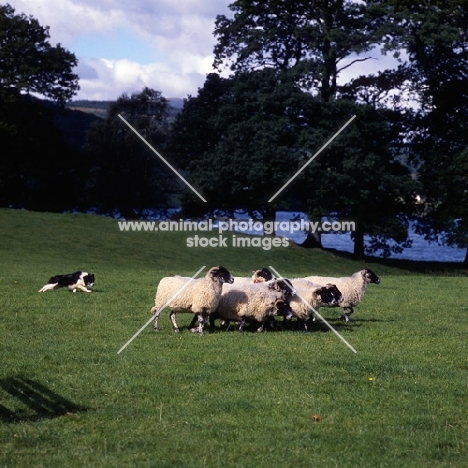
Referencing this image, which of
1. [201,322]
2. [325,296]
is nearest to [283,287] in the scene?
[325,296]

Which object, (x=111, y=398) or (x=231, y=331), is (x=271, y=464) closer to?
(x=111, y=398)

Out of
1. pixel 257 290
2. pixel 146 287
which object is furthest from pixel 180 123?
pixel 257 290

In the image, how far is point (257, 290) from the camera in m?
17.2

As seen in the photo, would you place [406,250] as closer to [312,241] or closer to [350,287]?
[312,241]

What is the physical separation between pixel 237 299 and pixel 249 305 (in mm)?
252

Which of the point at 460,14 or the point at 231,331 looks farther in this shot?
the point at 460,14

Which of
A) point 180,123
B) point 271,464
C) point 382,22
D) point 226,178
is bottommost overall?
point 271,464

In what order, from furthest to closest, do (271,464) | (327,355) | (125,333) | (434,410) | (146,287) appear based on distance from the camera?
(146,287), (125,333), (327,355), (434,410), (271,464)

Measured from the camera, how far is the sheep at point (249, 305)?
666 inches

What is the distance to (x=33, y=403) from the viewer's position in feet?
35.9

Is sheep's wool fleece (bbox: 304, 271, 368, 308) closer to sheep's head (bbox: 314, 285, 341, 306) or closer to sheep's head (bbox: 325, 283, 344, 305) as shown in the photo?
sheep's head (bbox: 325, 283, 344, 305)

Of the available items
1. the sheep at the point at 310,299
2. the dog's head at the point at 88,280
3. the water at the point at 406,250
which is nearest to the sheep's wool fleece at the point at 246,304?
the sheep at the point at 310,299

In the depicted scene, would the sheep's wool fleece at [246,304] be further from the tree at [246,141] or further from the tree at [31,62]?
the tree at [31,62]

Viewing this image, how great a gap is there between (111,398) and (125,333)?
5.38 meters
